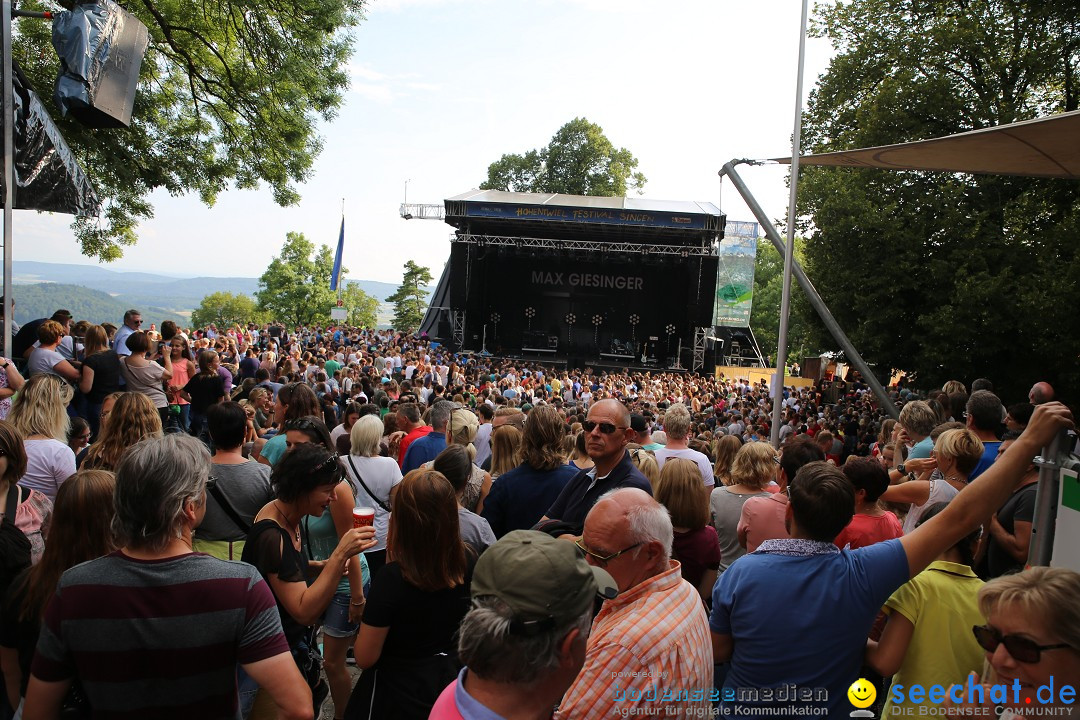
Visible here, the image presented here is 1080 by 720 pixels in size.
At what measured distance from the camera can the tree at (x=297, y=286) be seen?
57.2 m

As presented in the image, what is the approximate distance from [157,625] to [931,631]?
2172 millimetres

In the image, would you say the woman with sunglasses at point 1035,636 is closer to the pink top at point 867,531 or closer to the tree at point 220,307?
the pink top at point 867,531

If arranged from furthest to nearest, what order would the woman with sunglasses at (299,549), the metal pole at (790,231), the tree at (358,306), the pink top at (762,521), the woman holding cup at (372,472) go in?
1. the tree at (358,306)
2. the metal pole at (790,231)
3. the woman holding cup at (372,472)
4. the pink top at (762,521)
5. the woman with sunglasses at (299,549)

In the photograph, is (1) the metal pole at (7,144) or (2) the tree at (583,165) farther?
(2) the tree at (583,165)

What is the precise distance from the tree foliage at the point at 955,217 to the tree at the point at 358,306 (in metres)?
55.4

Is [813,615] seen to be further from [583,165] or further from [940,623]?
[583,165]

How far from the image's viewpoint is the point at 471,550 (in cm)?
269

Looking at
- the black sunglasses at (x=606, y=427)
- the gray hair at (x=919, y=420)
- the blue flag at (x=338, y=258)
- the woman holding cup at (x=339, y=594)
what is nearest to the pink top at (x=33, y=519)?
the woman holding cup at (x=339, y=594)

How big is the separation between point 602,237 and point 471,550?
2300 centimetres

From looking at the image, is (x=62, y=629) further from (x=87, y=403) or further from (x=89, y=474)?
(x=87, y=403)

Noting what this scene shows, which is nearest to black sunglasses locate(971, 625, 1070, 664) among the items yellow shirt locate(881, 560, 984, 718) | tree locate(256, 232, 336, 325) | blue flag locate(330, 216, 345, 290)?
yellow shirt locate(881, 560, 984, 718)

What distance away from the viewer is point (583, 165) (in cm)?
4472

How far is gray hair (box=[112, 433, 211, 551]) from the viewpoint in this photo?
1812mm

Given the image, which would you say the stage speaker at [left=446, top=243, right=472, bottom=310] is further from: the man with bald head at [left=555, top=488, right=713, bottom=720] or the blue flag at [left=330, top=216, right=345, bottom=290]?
the man with bald head at [left=555, top=488, right=713, bottom=720]
